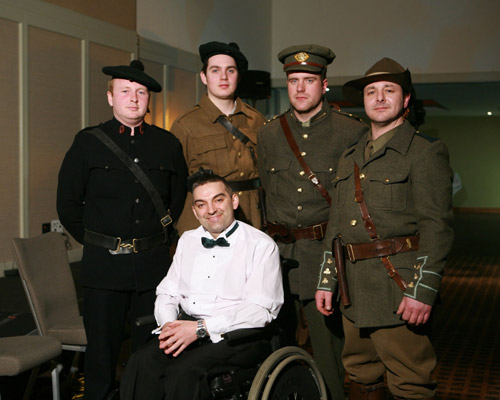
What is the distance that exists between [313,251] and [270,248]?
38 cm

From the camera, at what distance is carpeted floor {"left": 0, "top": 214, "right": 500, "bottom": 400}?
12.5 ft

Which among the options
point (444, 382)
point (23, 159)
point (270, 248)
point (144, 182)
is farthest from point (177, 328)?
point (23, 159)

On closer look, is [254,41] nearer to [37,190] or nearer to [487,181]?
→ [37,190]

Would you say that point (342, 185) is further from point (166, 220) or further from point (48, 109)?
point (48, 109)

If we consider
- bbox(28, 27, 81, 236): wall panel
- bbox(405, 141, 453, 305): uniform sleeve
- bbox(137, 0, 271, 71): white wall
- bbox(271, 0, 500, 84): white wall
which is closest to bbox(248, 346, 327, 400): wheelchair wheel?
bbox(405, 141, 453, 305): uniform sleeve

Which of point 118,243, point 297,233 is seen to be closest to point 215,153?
point 297,233

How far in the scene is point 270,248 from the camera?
8.60ft

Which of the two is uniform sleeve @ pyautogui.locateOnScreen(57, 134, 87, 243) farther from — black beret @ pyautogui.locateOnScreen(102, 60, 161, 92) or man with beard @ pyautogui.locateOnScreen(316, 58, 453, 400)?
man with beard @ pyautogui.locateOnScreen(316, 58, 453, 400)

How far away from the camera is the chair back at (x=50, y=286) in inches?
129

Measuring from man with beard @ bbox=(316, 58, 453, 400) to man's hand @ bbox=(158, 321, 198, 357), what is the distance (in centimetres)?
61

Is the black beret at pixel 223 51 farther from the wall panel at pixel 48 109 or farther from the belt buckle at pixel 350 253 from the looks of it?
the wall panel at pixel 48 109

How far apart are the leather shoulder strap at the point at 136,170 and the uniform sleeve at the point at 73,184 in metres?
0.09

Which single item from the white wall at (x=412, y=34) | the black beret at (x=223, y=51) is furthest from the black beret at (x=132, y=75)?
the white wall at (x=412, y=34)

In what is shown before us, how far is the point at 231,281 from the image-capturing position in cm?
260
